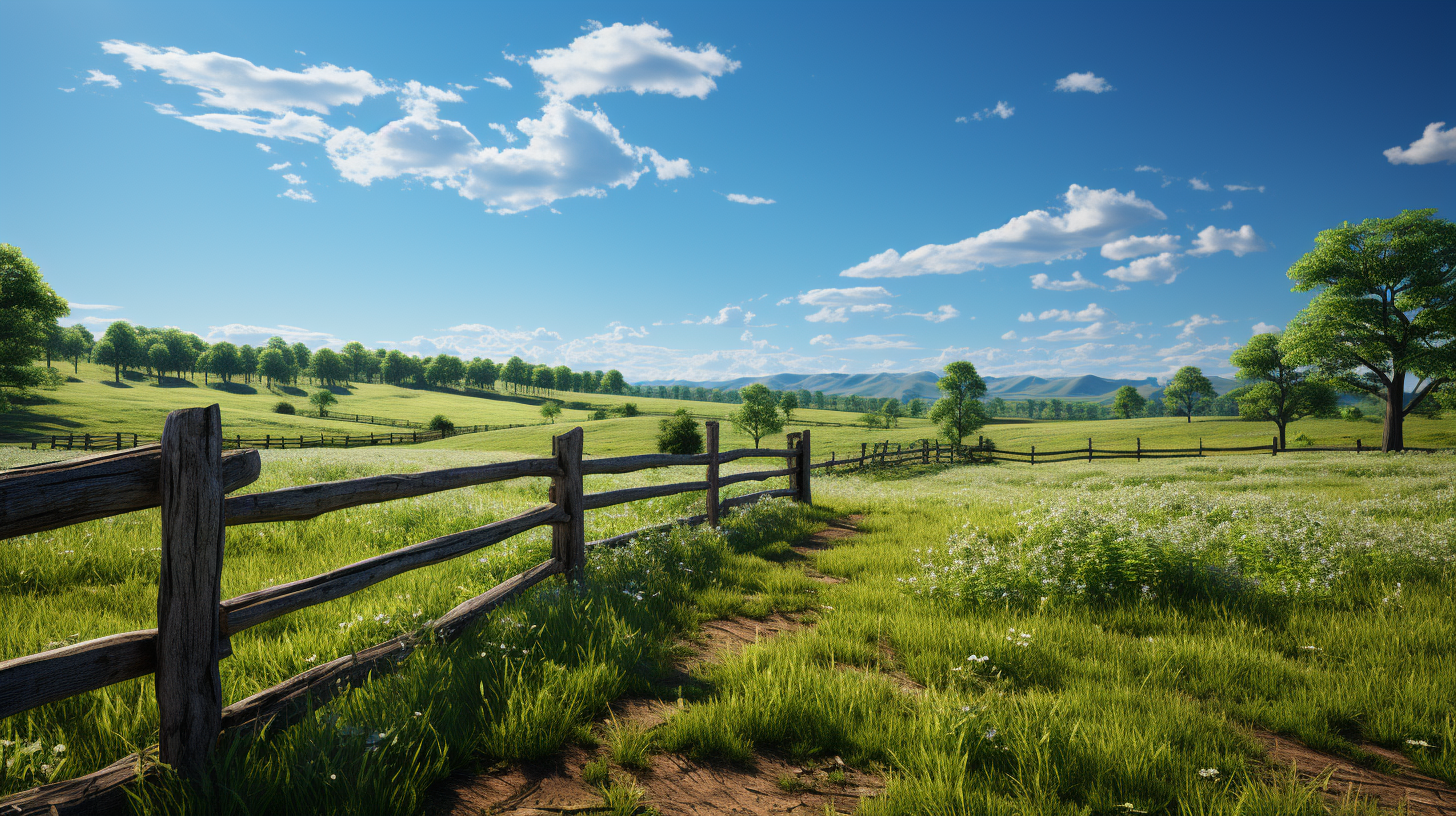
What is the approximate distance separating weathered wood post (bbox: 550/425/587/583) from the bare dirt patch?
5.53 metres

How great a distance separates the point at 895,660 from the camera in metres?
4.49

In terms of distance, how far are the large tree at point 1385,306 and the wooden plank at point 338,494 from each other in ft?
130

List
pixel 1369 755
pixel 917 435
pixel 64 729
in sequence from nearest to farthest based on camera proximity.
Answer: pixel 64 729 → pixel 1369 755 → pixel 917 435

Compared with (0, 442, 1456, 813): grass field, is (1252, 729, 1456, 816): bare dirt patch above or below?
below

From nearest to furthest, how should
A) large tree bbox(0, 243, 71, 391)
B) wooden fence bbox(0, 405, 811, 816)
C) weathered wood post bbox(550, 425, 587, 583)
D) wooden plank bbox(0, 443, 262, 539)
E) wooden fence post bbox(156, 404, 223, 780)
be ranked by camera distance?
wooden plank bbox(0, 443, 262, 539)
wooden fence bbox(0, 405, 811, 816)
wooden fence post bbox(156, 404, 223, 780)
weathered wood post bbox(550, 425, 587, 583)
large tree bbox(0, 243, 71, 391)

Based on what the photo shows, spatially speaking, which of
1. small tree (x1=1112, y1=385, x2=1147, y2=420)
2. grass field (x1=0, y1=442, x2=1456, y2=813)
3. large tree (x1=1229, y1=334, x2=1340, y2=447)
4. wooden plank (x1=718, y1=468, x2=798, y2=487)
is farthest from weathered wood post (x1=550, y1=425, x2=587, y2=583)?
small tree (x1=1112, y1=385, x2=1147, y2=420)

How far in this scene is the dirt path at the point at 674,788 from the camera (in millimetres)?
2711

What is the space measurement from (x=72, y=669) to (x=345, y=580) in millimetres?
1368

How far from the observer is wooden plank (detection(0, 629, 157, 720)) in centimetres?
206

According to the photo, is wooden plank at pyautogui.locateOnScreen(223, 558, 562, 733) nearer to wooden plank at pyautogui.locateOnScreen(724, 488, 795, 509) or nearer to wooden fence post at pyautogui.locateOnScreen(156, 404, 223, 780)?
wooden fence post at pyautogui.locateOnScreen(156, 404, 223, 780)

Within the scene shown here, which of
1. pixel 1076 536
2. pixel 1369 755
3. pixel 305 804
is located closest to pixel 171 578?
pixel 305 804

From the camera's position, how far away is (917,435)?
7769cm

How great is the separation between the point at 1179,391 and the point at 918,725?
120 metres

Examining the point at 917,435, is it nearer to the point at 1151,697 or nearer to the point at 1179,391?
the point at 1179,391
